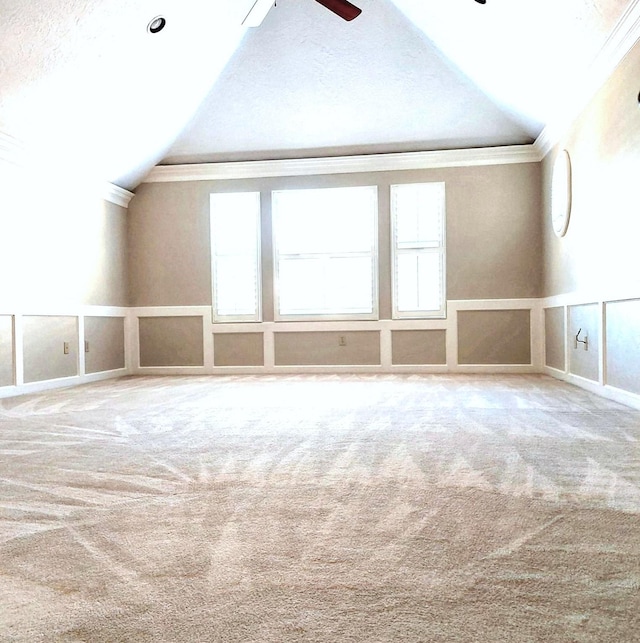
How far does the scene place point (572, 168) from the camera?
18.3 feet

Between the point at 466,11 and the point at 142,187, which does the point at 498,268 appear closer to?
the point at 466,11

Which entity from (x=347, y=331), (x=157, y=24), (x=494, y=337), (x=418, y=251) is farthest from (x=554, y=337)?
(x=157, y=24)

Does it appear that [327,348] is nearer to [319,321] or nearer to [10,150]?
[319,321]

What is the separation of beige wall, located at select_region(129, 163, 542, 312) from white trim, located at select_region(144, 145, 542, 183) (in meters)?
0.07

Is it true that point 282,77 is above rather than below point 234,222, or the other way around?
above

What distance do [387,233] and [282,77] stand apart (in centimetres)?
219

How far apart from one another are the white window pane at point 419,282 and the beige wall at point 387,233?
141 mm

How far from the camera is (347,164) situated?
731 cm

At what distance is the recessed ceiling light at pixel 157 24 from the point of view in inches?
196

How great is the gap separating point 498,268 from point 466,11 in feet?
9.69

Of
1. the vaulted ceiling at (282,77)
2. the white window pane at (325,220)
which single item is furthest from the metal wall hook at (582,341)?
the white window pane at (325,220)

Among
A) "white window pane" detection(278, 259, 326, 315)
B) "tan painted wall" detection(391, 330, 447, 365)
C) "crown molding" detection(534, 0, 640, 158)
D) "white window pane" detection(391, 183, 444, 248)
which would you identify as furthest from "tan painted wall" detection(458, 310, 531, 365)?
"crown molding" detection(534, 0, 640, 158)

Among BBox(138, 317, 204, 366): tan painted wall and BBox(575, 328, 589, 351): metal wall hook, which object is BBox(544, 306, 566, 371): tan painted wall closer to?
BBox(575, 328, 589, 351): metal wall hook

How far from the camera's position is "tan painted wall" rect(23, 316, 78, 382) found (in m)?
5.67
